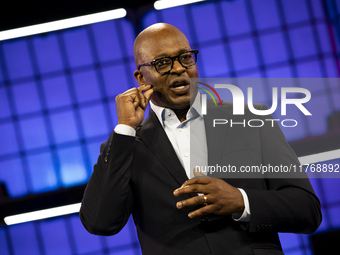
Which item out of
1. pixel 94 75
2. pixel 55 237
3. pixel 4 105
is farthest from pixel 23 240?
pixel 94 75

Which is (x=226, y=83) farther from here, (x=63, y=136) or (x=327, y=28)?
(x=327, y=28)

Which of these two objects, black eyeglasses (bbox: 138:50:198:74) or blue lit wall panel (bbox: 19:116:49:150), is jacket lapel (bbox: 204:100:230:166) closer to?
black eyeglasses (bbox: 138:50:198:74)

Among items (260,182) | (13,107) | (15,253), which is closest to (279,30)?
(260,182)

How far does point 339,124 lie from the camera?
2174mm

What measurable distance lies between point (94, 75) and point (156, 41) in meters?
1.81

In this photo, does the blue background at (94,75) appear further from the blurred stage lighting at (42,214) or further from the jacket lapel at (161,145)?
the jacket lapel at (161,145)

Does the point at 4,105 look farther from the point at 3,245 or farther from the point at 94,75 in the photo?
the point at 3,245

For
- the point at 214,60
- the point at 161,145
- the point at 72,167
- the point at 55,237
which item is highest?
the point at 214,60

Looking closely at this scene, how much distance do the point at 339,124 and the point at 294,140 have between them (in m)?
0.55

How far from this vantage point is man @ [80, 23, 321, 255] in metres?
1.46

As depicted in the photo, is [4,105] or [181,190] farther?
[4,105]

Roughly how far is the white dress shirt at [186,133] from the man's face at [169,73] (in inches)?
2.0

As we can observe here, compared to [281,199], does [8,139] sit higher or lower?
higher

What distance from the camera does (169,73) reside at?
1.76 m
